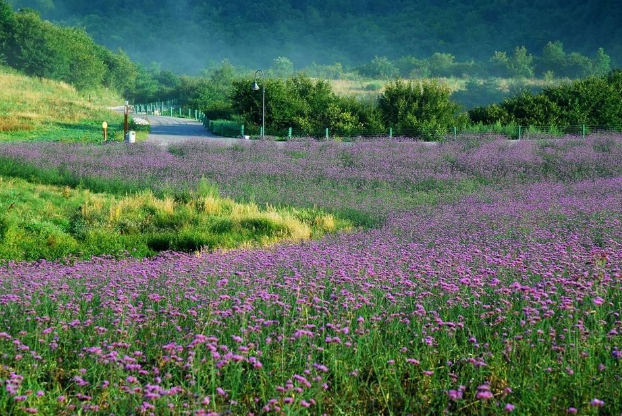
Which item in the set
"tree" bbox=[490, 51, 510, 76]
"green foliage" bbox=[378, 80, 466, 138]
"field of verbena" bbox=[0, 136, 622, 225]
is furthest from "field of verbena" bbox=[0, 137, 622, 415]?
"tree" bbox=[490, 51, 510, 76]

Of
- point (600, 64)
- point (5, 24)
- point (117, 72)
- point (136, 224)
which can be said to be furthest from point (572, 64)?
point (136, 224)

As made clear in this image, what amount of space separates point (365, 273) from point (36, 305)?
108 inches

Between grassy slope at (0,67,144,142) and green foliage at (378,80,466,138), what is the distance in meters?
14.9

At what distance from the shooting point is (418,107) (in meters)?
38.8

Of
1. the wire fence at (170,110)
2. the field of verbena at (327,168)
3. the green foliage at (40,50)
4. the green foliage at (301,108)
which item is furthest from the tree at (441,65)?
the field of verbena at (327,168)

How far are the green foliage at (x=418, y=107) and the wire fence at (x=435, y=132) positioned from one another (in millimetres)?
1265

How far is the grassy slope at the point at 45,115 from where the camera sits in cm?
3672

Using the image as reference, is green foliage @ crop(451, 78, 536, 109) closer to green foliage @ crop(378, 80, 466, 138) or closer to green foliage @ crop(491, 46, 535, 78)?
green foliage @ crop(491, 46, 535, 78)

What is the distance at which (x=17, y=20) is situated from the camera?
91.6m

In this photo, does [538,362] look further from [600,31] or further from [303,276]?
[600,31]

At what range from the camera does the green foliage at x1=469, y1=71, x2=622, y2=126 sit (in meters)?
38.0

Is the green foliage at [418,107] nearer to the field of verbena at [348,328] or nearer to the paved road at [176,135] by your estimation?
the paved road at [176,135]

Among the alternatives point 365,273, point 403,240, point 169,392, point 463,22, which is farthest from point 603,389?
point 463,22

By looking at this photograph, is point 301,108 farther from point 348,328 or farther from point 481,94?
point 481,94
